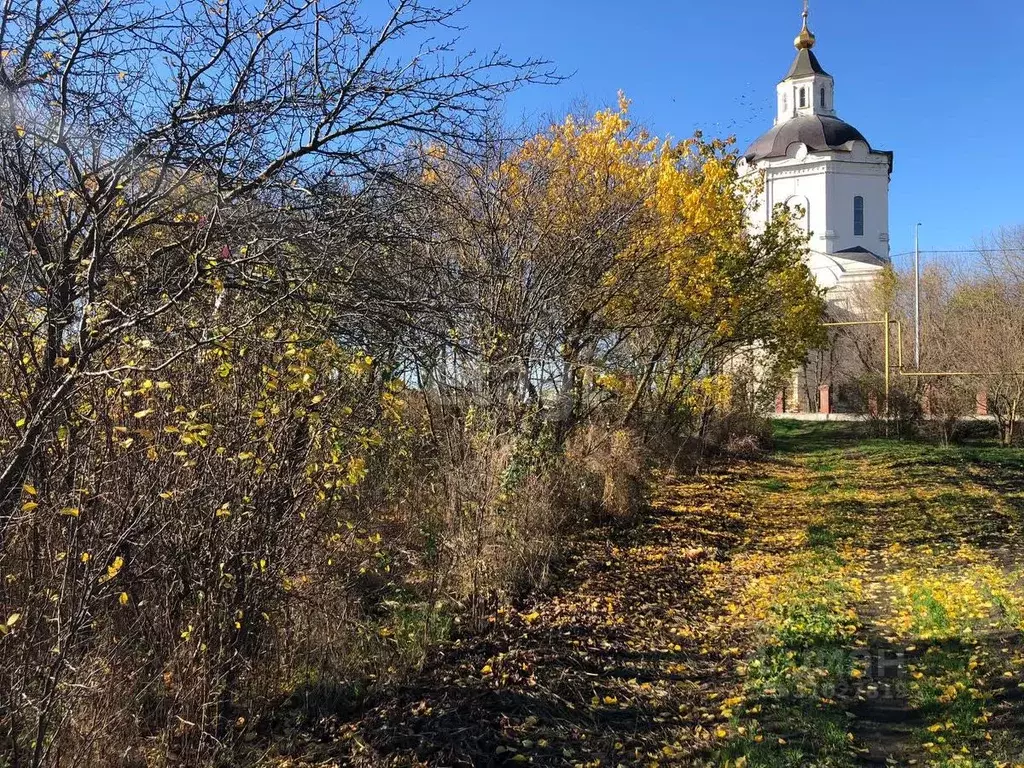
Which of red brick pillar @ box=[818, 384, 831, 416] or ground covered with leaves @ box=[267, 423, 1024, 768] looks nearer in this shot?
ground covered with leaves @ box=[267, 423, 1024, 768]

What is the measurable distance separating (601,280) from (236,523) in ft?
22.5

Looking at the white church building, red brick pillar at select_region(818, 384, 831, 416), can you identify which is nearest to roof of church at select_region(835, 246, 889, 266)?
the white church building

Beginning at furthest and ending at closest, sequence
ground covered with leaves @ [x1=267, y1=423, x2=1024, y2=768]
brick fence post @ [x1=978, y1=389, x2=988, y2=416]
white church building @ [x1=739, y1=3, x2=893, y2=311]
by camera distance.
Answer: white church building @ [x1=739, y1=3, x2=893, y2=311] → brick fence post @ [x1=978, y1=389, x2=988, y2=416] → ground covered with leaves @ [x1=267, y1=423, x2=1024, y2=768]

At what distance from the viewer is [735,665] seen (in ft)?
15.8

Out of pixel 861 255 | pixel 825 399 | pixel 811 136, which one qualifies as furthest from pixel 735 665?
pixel 811 136

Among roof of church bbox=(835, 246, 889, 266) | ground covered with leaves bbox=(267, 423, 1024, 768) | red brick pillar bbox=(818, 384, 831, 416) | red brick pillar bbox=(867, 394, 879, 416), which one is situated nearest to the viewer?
ground covered with leaves bbox=(267, 423, 1024, 768)

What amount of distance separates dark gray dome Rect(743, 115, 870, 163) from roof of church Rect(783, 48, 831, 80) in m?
3.13

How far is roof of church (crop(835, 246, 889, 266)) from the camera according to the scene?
127 feet

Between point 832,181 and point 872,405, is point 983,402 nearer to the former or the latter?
point 872,405

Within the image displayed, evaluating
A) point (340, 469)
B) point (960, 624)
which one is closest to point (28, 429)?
point (340, 469)

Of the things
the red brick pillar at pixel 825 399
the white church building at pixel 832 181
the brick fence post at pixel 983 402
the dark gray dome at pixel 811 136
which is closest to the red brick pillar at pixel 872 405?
the brick fence post at pixel 983 402

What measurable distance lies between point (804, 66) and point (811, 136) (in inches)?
235

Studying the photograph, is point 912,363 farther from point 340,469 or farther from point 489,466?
point 340,469

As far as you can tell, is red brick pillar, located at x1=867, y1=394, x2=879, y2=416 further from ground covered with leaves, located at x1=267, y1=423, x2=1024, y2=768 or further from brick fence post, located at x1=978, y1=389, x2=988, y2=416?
ground covered with leaves, located at x1=267, y1=423, x2=1024, y2=768
